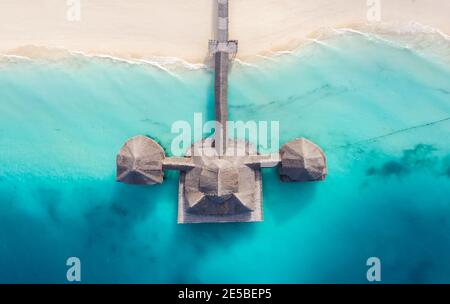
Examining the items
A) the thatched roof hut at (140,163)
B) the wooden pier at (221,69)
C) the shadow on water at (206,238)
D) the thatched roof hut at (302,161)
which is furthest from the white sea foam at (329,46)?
the shadow on water at (206,238)

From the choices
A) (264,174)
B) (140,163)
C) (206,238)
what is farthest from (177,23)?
(206,238)

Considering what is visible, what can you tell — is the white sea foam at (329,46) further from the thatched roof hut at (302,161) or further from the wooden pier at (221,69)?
the thatched roof hut at (302,161)

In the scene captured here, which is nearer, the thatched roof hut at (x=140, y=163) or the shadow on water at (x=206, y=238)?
the thatched roof hut at (x=140, y=163)

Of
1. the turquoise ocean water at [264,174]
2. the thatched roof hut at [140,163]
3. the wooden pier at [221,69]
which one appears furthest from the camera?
the turquoise ocean water at [264,174]

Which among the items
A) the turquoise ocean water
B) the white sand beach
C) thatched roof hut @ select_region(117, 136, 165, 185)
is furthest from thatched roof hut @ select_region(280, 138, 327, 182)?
thatched roof hut @ select_region(117, 136, 165, 185)

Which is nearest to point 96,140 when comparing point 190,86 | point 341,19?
point 190,86

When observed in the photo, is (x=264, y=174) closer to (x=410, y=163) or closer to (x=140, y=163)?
(x=140, y=163)

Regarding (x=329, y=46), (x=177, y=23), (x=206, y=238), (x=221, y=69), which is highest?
(x=177, y=23)
